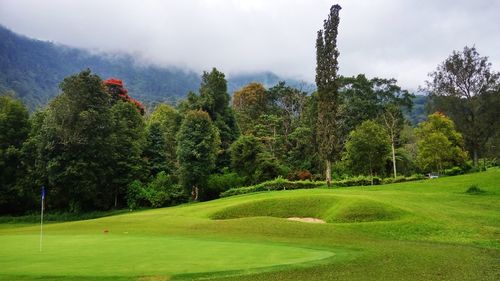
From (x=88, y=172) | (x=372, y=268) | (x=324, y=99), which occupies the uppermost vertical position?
(x=324, y=99)

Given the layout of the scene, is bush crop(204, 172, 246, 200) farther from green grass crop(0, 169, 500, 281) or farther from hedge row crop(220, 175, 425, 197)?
green grass crop(0, 169, 500, 281)

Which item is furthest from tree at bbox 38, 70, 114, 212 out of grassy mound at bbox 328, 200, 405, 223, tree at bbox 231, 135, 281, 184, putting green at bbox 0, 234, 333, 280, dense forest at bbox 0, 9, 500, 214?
grassy mound at bbox 328, 200, 405, 223

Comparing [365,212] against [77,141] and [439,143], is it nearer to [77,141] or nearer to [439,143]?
[439,143]

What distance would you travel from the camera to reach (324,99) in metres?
47.2

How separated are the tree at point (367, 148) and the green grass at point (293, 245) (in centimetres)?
1616

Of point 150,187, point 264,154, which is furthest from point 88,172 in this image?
point 264,154

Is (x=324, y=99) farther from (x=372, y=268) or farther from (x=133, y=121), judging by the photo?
(x=372, y=268)

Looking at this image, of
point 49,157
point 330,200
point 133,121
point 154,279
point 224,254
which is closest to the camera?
point 154,279

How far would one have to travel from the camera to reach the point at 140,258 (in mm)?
14469

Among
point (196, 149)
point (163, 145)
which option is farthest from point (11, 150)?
point (196, 149)

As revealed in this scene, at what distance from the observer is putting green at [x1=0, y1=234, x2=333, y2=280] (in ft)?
39.9

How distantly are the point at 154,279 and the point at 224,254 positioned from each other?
436cm

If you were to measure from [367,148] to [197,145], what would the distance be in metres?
20.6

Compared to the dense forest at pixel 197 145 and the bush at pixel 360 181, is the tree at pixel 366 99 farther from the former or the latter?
the bush at pixel 360 181
